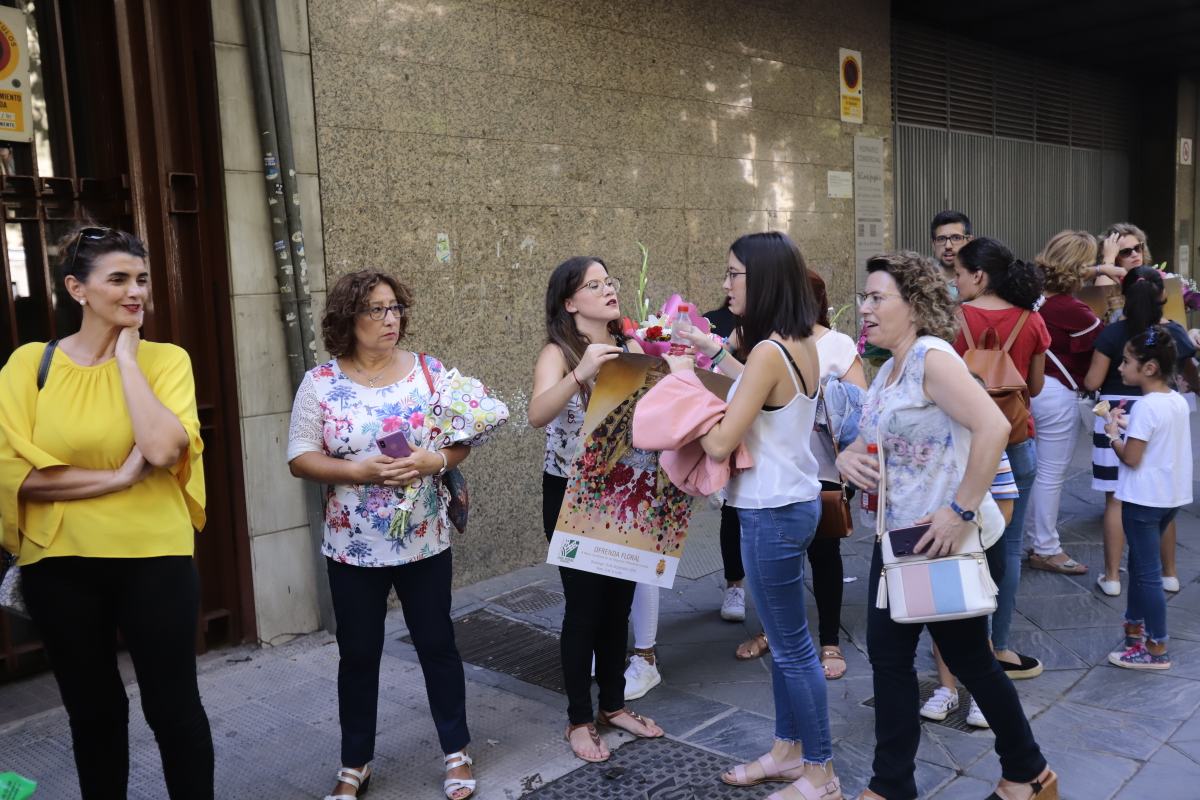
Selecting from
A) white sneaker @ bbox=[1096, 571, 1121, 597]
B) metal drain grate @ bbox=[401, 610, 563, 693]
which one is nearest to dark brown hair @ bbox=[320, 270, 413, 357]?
metal drain grate @ bbox=[401, 610, 563, 693]

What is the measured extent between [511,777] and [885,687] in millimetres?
1346

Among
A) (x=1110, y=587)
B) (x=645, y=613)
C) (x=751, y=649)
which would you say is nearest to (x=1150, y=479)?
(x=1110, y=587)

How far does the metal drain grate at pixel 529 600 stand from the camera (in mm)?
5527

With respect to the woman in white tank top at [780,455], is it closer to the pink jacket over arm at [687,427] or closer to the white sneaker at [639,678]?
the pink jacket over arm at [687,427]

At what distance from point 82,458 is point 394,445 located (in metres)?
0.88

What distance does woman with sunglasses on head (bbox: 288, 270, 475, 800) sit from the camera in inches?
132

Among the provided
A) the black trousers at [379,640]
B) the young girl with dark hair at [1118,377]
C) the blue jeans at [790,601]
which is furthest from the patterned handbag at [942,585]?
the young girl with dark hair at [1118,377]

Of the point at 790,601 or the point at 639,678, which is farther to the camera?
the point at 639,678

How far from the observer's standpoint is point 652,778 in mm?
3639

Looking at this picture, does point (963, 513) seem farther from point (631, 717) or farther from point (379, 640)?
point (379, 640)

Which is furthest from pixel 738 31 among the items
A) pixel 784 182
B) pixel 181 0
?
pixel 181 0

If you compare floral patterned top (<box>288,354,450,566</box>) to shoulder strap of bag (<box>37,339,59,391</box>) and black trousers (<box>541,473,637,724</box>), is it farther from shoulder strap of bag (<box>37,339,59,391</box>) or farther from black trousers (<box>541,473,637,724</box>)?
shoulder strap of bag (<box>37,339,59,391</box>)

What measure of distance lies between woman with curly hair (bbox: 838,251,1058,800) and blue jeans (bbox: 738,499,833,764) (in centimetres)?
19

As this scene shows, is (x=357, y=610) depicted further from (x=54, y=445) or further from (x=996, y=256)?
(x=996, y=256)
